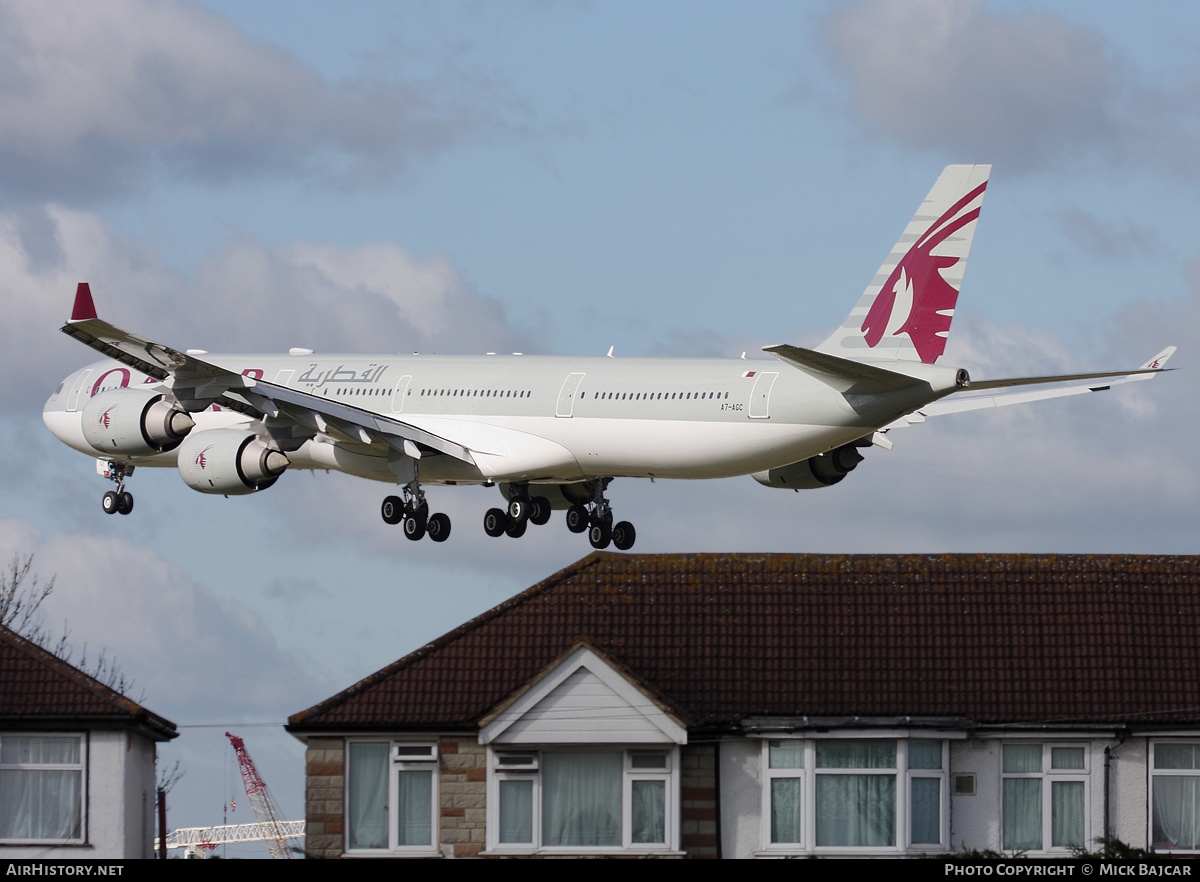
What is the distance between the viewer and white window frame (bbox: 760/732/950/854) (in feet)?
146

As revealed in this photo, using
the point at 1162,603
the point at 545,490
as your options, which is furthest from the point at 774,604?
the point at 545,490

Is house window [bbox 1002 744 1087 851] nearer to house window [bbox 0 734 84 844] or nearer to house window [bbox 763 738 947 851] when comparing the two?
house window [bbox 763 738 947 851]

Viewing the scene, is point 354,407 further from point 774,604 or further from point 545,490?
point 774,604

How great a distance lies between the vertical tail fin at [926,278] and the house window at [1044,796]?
11069mm

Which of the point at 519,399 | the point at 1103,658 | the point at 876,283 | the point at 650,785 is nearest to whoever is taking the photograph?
the point at 650,785

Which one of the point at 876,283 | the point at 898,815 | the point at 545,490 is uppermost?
the point at 876,283

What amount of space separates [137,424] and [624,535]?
14371 mm

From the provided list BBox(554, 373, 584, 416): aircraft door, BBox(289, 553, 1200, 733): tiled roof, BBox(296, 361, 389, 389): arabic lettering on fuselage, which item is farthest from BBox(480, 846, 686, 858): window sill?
BBox(296, 361, 389, 389): arabic lettering on fuselage

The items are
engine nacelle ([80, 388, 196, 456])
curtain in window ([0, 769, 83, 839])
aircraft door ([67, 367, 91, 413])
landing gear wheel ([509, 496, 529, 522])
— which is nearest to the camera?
curtain in window ([0, 769, 83, 839])

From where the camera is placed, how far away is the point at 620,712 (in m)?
44.6

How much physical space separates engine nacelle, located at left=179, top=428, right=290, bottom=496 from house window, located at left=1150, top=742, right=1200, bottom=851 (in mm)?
25412

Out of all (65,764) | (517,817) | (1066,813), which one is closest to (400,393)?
(65,764)

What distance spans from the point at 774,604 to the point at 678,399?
7.64 metres

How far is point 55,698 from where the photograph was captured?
→ 148ft
